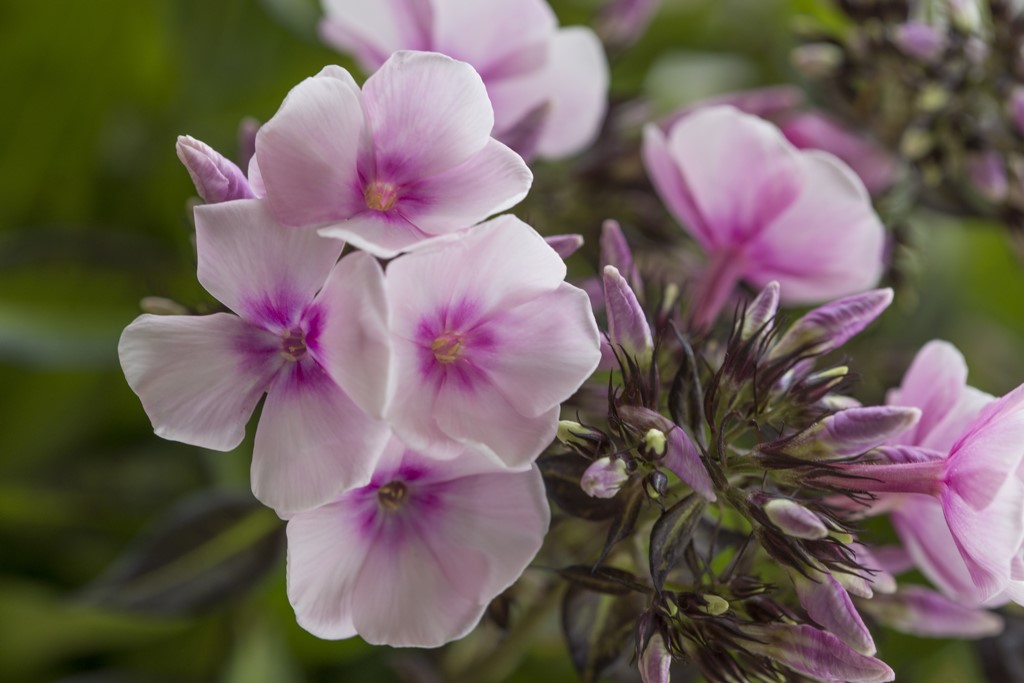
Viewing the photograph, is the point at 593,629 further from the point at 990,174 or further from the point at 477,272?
the point at 990,174

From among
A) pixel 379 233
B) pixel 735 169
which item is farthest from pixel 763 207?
pixel 379 233

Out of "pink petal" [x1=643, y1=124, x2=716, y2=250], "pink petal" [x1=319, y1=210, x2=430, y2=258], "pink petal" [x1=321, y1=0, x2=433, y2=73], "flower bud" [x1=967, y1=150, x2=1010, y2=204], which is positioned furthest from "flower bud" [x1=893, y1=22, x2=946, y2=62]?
"pink petal" [x1=319, y1=210, x2=430, y2=258]

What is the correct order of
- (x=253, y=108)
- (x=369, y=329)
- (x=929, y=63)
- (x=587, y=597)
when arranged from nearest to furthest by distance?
(x=369, y=329), (x=587, y=597), (x=929, y=63), (x=253, y=108)

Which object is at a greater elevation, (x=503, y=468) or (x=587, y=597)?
A: (x=503, y=468)

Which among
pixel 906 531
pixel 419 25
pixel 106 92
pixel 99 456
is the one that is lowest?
pixel 99 456

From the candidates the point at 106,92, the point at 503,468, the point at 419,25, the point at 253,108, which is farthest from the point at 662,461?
the point at 106,92

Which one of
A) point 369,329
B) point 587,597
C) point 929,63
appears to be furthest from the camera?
point 929,63

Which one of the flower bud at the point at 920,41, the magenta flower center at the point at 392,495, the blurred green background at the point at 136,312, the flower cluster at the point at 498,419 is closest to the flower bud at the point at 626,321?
the flower cluster at the point at 498,419

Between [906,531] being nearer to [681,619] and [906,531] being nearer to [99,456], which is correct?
[681,619]
